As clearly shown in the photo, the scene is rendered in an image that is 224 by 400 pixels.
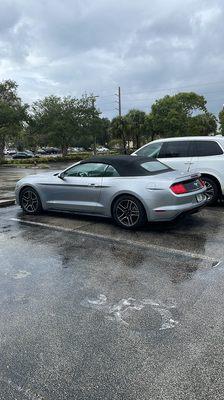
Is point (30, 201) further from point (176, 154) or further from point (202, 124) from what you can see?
point (202, 124)

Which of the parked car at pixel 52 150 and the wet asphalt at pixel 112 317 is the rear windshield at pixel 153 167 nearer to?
the wet asphalt at pixel 112 317

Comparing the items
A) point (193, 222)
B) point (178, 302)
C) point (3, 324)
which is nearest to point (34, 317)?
point (3, 324)

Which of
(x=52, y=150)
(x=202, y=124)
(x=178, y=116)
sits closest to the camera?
(x=178, y=116)

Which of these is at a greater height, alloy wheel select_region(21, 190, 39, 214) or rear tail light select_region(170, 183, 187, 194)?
rear tail light select_region(170, 183, 187, 194)

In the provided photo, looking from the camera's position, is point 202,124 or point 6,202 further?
point 202,124

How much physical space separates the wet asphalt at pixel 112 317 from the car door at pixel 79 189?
3.78ft

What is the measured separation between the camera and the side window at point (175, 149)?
986 cm

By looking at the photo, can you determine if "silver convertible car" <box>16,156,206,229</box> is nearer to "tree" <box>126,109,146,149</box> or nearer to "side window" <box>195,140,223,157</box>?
"side window" <box>195,140,223,157</box>

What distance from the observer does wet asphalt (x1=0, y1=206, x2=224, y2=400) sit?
271 cm

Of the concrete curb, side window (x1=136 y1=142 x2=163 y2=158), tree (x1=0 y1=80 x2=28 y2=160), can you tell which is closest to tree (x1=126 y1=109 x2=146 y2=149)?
tree (x1=0 y1=80 x2=28 y2=160)

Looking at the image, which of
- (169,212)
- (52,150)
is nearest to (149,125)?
(52,150)

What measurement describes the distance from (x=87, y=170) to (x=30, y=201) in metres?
1.69

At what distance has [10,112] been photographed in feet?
109

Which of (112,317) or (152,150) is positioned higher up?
(152,150)
